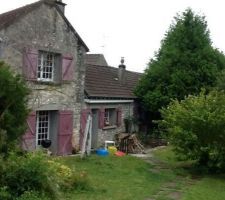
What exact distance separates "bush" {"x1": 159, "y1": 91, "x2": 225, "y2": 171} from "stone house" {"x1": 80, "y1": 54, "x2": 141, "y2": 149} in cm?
615

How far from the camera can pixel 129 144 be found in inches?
920

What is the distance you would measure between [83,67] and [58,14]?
3044 millimetres

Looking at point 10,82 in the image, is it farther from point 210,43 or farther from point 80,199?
point 210,43

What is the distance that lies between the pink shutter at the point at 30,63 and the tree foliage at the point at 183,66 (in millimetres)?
9438

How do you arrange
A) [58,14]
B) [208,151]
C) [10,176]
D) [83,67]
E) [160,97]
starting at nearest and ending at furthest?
1. [10,176]
2. [208,151]
3. [58,14]
4. [83,67]
5. [160,97]

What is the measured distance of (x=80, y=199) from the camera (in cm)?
1115

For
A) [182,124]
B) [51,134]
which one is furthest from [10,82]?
[51,134]

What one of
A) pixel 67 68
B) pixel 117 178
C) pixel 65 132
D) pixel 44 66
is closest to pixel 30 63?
pixel 44 66

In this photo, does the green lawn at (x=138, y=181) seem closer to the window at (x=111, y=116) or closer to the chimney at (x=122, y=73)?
the window at (x=111, y=116)

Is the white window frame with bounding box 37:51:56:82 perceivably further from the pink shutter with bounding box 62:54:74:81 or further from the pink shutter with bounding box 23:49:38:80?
the pink shutter with bounding box 23:49:38:80

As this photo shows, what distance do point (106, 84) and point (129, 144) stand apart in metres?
3.97

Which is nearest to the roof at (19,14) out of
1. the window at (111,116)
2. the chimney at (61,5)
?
the chimney at (61,5)

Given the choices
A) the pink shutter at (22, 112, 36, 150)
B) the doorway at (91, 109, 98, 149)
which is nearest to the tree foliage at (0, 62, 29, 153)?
the pink shutter at (22, 112, 36, 150)

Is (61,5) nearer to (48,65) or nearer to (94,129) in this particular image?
(48,65)
